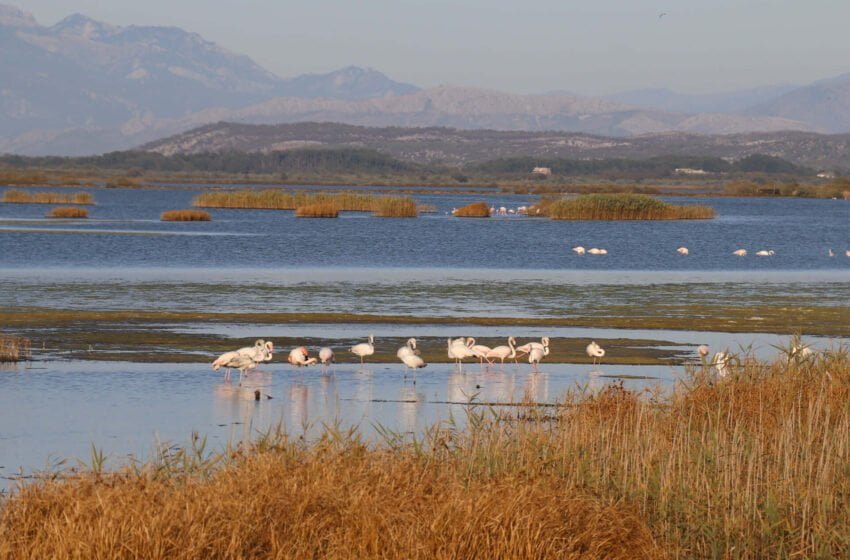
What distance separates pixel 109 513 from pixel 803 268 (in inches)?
1708

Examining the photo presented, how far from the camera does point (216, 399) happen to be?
57.8ft

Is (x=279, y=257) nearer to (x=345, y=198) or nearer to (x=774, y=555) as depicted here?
(x=774, y=555)

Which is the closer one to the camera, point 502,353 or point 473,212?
point 502,353

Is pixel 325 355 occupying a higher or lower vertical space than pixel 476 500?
lower

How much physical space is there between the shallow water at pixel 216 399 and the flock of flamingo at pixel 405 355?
8.0 inches

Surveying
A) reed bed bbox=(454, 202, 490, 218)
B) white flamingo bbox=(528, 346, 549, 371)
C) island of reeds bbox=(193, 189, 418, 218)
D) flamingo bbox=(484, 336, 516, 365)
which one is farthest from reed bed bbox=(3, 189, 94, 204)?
white flamingo bbox=(528, 346, 549, 371)

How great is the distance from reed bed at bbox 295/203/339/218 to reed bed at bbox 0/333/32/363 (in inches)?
2389

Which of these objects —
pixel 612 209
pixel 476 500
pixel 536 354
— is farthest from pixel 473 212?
pixel 476 500

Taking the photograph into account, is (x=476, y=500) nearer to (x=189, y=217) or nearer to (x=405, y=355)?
(x=405, y=355)

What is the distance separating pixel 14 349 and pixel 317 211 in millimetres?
62939

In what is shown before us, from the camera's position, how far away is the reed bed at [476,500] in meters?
8.47

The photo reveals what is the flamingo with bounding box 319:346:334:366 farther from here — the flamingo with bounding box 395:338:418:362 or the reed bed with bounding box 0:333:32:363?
the reed bed with bounding box 0:333:32:363

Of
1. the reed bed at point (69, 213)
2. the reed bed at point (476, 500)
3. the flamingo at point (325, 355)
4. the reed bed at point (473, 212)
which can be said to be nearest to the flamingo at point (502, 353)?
the flamingo at point (325, 355)

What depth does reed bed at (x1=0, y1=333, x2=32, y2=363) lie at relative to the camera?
2059 cm
